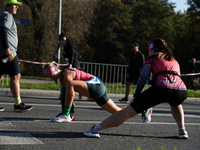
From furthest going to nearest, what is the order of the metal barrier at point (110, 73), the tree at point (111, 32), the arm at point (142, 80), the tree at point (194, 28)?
the tree at point (111, 32) → the tree at point (194, 28) → the metal barrier at point (110, 73) → the arm at point (142, 80)

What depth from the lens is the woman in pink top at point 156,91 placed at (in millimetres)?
4289

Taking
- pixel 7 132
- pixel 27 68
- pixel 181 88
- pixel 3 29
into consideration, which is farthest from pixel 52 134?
pixel 27 68

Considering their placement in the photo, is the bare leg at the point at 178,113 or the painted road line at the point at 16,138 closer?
the painted road line at the point at 16,138

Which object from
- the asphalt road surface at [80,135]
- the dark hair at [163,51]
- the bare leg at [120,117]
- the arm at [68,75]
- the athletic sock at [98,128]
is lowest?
the asphalt road surface at [80,135]

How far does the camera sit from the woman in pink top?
4289 millimetres

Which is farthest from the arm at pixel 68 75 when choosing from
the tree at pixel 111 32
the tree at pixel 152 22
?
the tree at pixel 111 32

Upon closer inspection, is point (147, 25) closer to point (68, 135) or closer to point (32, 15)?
point (32, 15)

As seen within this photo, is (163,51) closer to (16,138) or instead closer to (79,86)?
(79,86)

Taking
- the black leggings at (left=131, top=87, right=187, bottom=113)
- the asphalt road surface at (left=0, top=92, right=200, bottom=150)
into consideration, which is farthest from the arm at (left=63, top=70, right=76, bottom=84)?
the black leggings at (left=131, top=87, right=187, bottom=113)

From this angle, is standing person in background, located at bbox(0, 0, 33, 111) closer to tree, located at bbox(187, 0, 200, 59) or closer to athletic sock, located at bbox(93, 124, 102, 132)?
athletic sock, located at bbox(93, 124, 102, 132)

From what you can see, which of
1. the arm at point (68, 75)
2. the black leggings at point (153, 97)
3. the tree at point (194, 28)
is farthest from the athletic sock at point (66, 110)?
the tree at point (194, 28)

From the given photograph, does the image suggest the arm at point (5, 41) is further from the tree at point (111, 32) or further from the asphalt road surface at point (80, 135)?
the tree at point (111, 32)

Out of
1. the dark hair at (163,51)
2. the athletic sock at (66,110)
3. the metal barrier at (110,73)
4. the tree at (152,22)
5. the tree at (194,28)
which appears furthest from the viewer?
the tree at (152,22)

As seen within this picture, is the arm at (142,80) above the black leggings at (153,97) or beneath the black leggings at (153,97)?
above
